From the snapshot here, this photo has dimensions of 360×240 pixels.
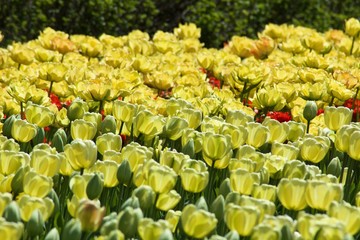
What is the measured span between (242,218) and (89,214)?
1.19 feet

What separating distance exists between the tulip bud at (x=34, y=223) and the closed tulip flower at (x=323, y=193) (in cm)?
69

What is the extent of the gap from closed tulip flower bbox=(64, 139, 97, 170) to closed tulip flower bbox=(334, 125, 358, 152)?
801mm

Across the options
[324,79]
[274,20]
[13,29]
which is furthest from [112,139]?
[274,20]

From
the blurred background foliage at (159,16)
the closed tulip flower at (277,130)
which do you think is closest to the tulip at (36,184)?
the closed tulip flower at (277,130)

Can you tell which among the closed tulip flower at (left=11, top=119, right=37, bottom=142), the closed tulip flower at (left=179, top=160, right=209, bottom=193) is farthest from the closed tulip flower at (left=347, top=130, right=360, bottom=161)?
the closed tulip flower at (left=11, top=119, right=37, bottom=142)

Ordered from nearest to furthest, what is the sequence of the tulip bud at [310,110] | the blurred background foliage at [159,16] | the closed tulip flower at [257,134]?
the closed tulip flower at [257,134] < the tulip bud at [310,110] < the blurred background foliage at [159,16]

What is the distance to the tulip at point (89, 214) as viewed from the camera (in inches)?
77.2

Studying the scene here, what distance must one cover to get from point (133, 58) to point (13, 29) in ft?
13.6

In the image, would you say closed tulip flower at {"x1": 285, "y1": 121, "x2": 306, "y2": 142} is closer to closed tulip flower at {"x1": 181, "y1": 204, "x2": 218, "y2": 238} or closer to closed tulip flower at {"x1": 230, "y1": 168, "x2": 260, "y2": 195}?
closed tulip flower at {"x1": 230, "y1": 168, "x2": 260, "y2": 195}

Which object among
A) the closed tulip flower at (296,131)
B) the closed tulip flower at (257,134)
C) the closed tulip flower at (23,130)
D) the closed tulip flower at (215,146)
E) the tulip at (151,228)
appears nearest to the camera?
the tulip at (151,228)

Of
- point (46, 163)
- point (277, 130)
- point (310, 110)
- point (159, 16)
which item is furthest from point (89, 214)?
point (159, 16)

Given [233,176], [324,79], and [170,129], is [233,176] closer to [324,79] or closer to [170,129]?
[170,129]

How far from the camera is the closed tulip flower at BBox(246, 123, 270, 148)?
287 centimetres

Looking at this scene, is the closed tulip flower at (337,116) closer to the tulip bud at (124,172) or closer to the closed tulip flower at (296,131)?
the closed tulip flower at (296,131)
